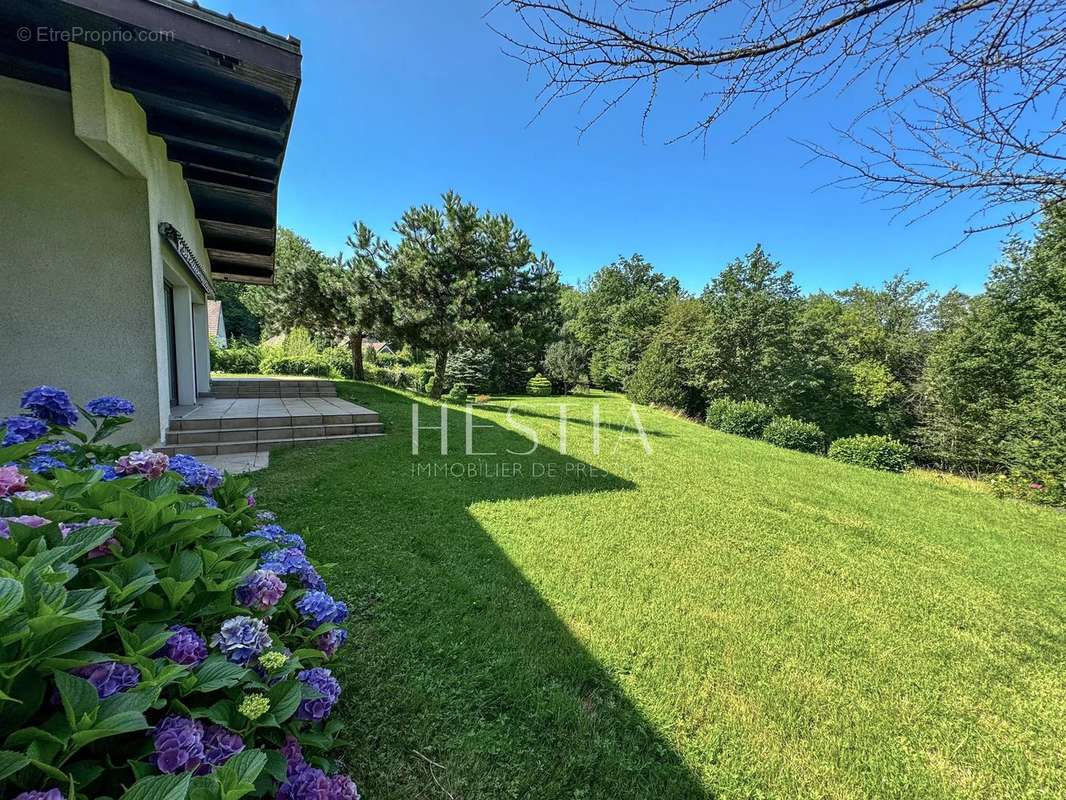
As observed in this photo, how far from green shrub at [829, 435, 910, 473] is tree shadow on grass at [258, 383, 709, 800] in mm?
9093

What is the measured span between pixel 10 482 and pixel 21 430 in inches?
25.2

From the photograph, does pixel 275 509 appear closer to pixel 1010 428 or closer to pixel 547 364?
pixel 1010 428

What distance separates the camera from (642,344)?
23.9 meters

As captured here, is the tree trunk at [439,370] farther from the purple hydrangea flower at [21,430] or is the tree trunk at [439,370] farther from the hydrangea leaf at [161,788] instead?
the hydrangea leaf at [161,788]

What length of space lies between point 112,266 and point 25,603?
4402 mm

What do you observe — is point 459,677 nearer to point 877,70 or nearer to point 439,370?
point 877,70

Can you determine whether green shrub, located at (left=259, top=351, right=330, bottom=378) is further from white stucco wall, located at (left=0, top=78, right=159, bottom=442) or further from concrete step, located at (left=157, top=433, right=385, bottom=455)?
white stucco wall, located at (left=0, top=78, right=159, bottom=442)

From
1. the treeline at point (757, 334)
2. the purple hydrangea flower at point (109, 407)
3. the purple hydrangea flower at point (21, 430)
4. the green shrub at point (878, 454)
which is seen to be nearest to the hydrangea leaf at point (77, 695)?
the purple hydrangea flower at point (21, 430)

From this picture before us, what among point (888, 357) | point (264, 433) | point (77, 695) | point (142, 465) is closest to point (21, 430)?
point (142, 465)

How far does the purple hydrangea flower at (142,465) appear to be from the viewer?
4.07ft

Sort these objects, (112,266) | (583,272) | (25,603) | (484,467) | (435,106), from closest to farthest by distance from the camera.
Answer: (25,603), (112,266), (484,467), (435,106), (583,272)

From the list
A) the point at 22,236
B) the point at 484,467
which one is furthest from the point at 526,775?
the point at 22,236

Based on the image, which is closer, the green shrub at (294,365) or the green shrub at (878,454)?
the green shrub at (878,454)

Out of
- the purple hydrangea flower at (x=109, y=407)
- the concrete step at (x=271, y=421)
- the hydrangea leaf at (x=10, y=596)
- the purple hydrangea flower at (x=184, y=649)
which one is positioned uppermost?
the purple hydrangea flower at (x=109, y=407)
